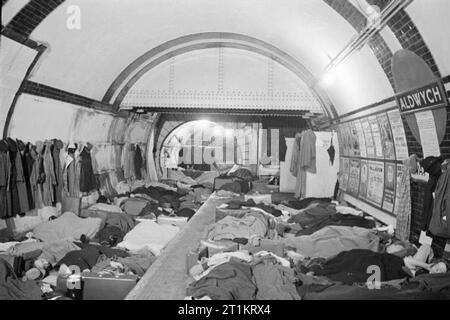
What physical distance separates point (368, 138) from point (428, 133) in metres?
3.04

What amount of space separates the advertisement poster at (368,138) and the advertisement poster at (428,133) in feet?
8.19

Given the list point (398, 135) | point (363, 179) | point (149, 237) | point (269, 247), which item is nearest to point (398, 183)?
point (398, 135)

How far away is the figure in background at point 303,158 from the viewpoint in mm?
10789

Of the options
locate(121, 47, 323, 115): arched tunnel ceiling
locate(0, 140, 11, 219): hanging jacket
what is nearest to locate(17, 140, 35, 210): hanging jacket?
locate(0, 140, 11, 219): hanging jacket

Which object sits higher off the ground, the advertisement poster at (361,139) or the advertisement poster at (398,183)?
the advertisement poster at (361,139)

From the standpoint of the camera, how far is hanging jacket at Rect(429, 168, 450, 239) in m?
5.07

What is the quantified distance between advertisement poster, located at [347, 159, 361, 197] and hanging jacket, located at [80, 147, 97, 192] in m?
6.86

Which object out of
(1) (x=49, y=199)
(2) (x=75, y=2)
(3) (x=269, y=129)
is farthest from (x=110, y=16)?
(3) (x=269, y=129)

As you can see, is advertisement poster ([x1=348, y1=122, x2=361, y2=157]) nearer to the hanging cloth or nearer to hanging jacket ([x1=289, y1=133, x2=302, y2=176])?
the hanging cloth

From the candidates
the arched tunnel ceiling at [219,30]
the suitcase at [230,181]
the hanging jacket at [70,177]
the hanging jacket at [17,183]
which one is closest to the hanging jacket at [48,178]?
the hanging jacket at [70,177]

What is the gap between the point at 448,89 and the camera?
5117mm

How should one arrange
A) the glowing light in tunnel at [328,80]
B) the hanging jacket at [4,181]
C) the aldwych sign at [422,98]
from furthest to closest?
the glowing light in tunnel at [328,80] < the hanging jacket at [4,181] < the aldwych sign at [422,98]

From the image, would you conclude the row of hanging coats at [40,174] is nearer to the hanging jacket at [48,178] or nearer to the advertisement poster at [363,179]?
the hanging jacket at [48,178]

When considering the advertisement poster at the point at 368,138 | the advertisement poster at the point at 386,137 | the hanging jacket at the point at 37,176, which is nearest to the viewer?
the advertisement poster at the point at 386,137
